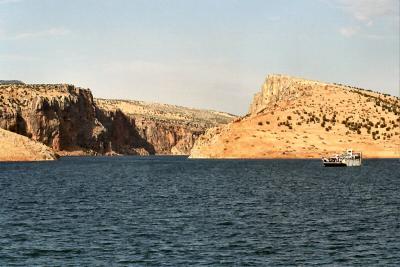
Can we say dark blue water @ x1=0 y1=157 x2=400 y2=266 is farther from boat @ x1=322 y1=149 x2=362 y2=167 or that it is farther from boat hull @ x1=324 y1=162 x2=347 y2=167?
boat @ x1=322 y1=149 x2=362 y2=167

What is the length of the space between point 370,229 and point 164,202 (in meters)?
28.9

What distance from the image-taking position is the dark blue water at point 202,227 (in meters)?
42.1

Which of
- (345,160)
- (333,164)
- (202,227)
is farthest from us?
(345,160)

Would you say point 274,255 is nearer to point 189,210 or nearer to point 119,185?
point 189,210

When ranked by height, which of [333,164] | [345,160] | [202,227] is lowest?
[202,227]

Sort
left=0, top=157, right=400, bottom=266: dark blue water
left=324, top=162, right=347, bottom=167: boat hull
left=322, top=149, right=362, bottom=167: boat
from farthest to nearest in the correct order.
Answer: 1. left=322, top=149, right=362, bottom=167: boat
2. left=324, top=162, right=347, bottom=167: boat hull
3. left=0, top=157, right=400, bottom=266: dark blue water

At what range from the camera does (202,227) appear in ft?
179

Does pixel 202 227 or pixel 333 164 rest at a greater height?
pixel 333 164

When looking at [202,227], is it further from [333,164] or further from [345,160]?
[345,160]

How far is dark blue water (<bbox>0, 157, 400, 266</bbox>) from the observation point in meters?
42.1

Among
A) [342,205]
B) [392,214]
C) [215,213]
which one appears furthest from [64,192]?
[392,214]

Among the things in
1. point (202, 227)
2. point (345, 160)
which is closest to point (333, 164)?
point (345, 160)

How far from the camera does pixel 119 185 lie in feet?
350

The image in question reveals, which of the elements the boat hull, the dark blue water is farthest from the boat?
the dark blue water
